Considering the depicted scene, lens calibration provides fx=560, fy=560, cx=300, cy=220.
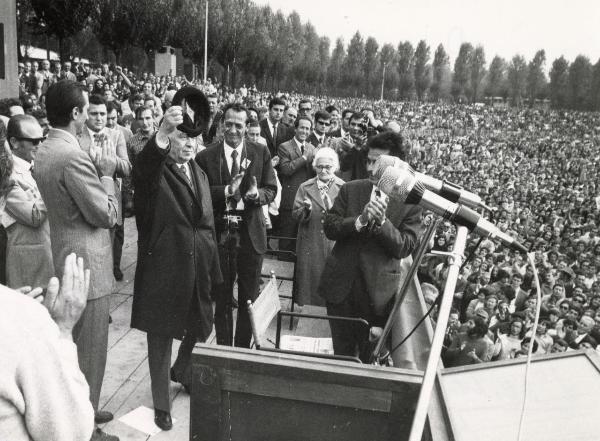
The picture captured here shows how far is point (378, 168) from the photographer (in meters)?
1.91

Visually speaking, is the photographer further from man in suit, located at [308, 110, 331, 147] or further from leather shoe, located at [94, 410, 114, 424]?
leather shoe, located at [94, 410, 114, 424]

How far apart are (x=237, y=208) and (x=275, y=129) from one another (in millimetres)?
3618

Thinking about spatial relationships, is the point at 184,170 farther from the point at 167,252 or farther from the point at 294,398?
the point at 294,398

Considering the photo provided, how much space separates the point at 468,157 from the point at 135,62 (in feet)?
78.1

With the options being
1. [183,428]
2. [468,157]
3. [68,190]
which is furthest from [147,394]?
[468,157]

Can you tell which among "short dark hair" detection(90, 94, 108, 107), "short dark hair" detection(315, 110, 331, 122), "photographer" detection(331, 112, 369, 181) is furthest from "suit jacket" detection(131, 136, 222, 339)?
"short dark hair" detection(315, 110, 331, 122)

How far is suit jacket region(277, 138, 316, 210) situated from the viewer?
20.0 feet

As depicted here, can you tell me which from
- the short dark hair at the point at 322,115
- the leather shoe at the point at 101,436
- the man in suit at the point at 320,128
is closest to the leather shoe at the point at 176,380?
the leather shoe at the point at 101,436

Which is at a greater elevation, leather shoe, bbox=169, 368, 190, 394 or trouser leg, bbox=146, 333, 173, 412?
trouser leg, bbox=146, 333, 173, 412

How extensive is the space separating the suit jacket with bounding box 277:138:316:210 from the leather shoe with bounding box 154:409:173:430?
3.30 meters

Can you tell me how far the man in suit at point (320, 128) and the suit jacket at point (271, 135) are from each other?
640mm

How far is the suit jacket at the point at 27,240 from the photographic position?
10.3 feet

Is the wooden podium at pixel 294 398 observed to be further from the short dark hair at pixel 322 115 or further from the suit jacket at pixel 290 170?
the short dark hair at pixel 322 115

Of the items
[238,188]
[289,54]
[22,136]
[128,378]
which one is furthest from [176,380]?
[289,54]
